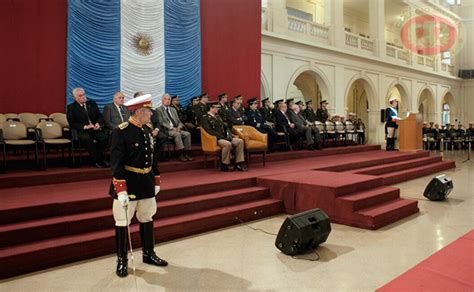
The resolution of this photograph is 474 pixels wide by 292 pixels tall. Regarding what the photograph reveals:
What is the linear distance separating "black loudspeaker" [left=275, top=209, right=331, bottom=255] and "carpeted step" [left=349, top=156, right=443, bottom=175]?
157 inches

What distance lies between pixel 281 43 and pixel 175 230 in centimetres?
926

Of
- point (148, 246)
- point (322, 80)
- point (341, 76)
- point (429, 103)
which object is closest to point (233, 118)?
point (148, 246)

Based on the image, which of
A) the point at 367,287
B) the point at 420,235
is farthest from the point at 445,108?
the point at 367,287

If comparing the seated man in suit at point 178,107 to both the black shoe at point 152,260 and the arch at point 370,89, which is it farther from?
the arch at point 370,89

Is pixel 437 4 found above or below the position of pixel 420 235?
above

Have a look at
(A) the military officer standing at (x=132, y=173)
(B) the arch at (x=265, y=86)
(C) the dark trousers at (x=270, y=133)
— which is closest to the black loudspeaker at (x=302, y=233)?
(A) the military officer standing at (x=132, y=173)

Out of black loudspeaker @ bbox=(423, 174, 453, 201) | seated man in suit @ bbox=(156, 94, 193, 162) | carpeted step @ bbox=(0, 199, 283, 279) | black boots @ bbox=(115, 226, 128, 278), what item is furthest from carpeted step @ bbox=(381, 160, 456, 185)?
black boots @ bbox=(115, 226, 128, 278)

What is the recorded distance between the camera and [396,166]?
28.5 feet

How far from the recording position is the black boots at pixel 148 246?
11.3 feet

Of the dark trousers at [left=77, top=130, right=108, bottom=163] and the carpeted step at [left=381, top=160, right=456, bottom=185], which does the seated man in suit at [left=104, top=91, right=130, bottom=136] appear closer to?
the dark trousers at [left=77, top=130, right=108, bottom=163]

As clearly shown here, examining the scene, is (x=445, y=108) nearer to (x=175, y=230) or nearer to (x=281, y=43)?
(x=281, y=43)

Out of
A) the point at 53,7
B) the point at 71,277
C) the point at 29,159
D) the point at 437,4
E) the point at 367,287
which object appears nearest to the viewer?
the point at 367,287

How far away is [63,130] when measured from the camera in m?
6.23

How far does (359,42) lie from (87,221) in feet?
47.6
